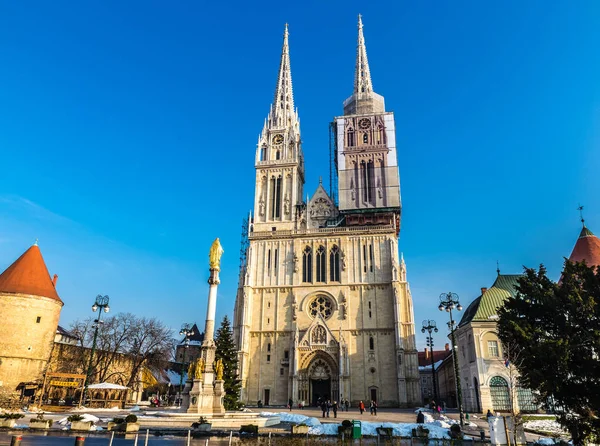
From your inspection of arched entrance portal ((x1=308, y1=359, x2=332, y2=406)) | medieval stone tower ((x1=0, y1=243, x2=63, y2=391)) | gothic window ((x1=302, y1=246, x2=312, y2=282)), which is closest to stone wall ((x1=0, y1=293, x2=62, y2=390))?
medieval stone tower ((x1=0, y1=243, x2=63, y2=391))

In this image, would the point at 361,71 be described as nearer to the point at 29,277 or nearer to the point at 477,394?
the point at 477,394

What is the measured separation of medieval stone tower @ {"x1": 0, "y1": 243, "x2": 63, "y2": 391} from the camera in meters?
34.9

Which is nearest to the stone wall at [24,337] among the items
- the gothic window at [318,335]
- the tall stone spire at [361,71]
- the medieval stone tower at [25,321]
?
the medieval stone tower at [25,321]

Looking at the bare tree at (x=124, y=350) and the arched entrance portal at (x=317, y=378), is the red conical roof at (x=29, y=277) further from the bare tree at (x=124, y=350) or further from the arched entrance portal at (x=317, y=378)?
the arched entrance portal at (x=317, y=378)

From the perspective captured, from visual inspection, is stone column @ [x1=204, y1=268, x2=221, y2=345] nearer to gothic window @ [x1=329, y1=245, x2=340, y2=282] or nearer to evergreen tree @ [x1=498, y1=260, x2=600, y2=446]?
evergreen tree @ [x1=498, y1=260, x2=600, y2=446]

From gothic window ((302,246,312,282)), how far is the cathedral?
0.11 meters

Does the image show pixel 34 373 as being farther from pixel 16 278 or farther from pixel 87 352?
pixel 16 278

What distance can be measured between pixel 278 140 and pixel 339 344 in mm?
25591

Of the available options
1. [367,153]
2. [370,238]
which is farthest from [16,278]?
[367,153]

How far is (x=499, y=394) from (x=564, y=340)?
20.3 meters

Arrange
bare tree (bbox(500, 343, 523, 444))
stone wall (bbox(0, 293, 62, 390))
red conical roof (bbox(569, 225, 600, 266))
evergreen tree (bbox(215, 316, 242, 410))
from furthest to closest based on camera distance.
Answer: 1. red conical roof (bbox(569, 225, 600, 266))
2. stone wall (bbox(0, 293, 62, 390))
3. evergreen tree (bbox(215, 316, 242, 410))
4. bare tree (bbox(500, 343, 523, 444))

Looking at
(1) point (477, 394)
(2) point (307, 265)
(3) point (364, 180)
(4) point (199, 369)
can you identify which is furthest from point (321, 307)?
(4) point (199, 369)

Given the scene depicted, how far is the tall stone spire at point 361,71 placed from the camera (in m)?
56.8

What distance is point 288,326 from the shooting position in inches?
1676
